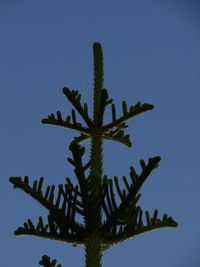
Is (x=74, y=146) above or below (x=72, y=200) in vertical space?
above

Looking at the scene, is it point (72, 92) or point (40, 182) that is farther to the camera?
point (72, 92)

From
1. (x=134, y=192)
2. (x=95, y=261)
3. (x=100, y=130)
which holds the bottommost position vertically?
(x=95, y=261)

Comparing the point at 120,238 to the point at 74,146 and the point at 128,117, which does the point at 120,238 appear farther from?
the point at 128,117

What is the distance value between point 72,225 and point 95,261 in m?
0.43

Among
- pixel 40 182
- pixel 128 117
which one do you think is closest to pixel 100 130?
pixel 128 117

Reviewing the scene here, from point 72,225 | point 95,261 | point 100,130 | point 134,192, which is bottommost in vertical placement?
point 95,261

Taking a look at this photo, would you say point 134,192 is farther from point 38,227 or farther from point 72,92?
point 72,92

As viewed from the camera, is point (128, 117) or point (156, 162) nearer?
point (156, 162)

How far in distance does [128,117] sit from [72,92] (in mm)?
763

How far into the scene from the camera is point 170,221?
211 inches

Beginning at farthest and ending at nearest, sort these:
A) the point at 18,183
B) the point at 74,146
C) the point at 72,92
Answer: the point at 72,92, the point at 18,183, the point at 74,146

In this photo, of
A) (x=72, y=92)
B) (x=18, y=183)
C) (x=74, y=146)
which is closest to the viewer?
(x=74, y=146)

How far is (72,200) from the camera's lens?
17.1 ft

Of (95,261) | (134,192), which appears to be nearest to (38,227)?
(95,261)
